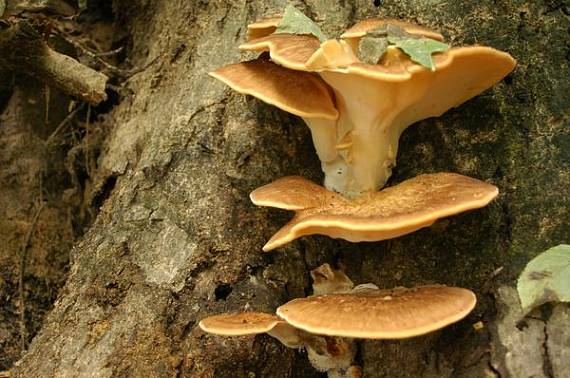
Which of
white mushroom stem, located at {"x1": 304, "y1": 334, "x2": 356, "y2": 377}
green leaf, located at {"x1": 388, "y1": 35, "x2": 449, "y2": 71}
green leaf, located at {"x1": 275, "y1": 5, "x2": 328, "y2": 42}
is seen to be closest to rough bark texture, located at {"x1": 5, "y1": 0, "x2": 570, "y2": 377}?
white mushroom stem, located at {"x1": 304, "y1": 334, "x2": 356, "y2": 377}

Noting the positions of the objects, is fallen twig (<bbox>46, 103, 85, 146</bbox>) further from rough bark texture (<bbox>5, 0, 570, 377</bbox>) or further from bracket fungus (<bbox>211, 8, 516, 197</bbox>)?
bracket fungus (<bbox>211, 8, 516, 197</bbox>)

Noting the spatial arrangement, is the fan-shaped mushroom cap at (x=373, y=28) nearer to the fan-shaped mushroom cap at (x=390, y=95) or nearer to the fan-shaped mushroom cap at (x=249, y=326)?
the fan-shaped mushroom cap at (x=390, y=95)

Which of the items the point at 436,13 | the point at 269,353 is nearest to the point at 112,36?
the point at 436,13

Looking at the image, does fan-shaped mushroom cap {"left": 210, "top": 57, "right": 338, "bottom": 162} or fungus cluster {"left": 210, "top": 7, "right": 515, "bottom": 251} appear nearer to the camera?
fungus cluster {"left": 210, "top": 7, "right": 515, "bottom": 251}

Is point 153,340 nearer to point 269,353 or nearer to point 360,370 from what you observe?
point 269,353

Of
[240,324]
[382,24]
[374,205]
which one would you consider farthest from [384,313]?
[382,24]

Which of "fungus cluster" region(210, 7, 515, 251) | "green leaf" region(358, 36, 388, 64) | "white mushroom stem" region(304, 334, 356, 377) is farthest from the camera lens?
"white mushroom stem" region(304, 334, 356, 377)
